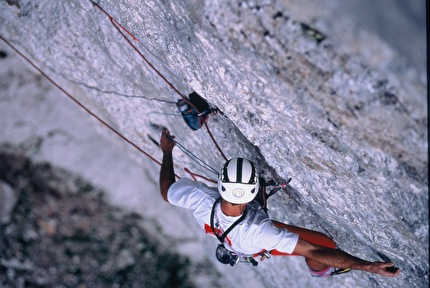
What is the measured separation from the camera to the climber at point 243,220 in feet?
8.73

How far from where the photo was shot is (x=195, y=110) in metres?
3.45

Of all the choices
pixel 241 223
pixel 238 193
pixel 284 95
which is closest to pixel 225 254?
pixel 241 223

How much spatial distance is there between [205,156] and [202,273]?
223 inches

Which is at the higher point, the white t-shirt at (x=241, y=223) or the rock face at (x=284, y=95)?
the rock face at (x=284, y=95)

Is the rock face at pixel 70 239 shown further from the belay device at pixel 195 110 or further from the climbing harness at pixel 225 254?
the belay device at pixel 195 110

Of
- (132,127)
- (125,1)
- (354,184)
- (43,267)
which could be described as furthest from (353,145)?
(43,267)

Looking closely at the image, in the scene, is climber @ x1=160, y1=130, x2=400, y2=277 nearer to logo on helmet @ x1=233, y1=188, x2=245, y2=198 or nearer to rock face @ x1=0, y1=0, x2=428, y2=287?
logo on helmet @ x1=233, y1=188, x2=245, y2=198

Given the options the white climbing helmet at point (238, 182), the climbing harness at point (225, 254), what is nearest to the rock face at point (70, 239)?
the climbing harness at point (225, 254)

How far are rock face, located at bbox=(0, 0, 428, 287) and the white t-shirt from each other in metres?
0.43

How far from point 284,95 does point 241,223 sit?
52.5 inches

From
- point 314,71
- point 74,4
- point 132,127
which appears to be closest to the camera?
point 314,71

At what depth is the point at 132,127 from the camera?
508 centimetres

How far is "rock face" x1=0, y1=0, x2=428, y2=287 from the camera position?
172 centimetres

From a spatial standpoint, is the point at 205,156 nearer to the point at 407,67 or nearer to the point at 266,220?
the point at 266,220
